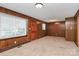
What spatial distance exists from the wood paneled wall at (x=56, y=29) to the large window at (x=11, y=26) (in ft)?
22.1

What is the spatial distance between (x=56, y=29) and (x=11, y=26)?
8620 millimetres

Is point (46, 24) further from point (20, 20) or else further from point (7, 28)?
point (7, 28)

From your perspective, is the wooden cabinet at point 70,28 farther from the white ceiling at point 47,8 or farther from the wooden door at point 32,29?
the wooden door at point 32,29

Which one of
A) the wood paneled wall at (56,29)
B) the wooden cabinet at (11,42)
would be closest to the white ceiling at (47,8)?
the wooden cabinet at (11,42)

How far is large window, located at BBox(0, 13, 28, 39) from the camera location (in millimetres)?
5058

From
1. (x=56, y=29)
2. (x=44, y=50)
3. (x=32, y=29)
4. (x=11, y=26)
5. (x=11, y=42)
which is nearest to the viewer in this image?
(x=44, y=50)

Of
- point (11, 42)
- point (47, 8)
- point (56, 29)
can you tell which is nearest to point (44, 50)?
point (11, 42)

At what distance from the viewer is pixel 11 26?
19.1 ft

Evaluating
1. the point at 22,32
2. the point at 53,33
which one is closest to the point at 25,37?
the point at 22,32

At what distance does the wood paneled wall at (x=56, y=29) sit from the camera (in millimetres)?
12942

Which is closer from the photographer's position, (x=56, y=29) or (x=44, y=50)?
(x=44, y=50)

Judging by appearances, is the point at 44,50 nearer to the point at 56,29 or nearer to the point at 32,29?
the point at 32,29

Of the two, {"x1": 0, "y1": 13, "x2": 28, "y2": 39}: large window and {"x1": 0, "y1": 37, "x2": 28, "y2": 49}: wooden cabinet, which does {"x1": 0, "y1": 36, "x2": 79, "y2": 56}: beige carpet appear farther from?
{"x1": 0, "y1": 13, "x2": 28, "y2": 39}: large window

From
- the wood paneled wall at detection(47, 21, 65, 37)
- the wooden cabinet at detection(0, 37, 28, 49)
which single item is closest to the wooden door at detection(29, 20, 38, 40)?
the wooden cabinet at detection(0, 37, 28, 49)
